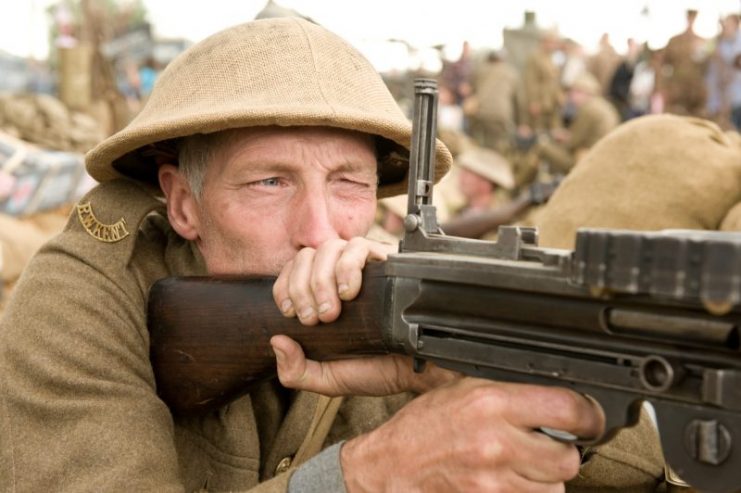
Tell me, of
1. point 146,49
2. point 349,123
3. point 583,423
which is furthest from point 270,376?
point 146,49

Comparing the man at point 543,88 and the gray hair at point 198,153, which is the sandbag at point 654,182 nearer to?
the gray hair at point 198,153

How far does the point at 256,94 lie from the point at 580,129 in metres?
14.9

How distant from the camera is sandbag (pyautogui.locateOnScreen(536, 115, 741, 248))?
367 centimetres

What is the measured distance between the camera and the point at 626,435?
2.50 meters

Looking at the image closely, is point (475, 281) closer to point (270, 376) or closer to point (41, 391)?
point (270, 376)

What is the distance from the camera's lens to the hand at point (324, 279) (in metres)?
1.95

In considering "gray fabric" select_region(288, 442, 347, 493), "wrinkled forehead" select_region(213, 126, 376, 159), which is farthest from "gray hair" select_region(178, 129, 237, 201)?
"gray fabric" select_region(288, 442, 347, 493)

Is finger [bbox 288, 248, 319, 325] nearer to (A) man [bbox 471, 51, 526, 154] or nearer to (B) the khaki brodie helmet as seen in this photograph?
(B) the khaki brodie helmet

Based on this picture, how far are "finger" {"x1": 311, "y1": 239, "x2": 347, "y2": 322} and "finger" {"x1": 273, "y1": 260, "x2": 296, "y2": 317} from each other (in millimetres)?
83

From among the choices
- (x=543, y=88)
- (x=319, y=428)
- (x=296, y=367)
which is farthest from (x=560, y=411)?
(x=543, y=88)

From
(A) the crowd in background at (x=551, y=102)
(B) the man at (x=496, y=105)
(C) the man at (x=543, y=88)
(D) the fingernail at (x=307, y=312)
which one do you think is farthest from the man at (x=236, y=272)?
(C) the man at (x=543, y=88)

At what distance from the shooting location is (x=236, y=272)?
2.46 m

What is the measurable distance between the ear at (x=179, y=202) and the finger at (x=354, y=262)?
29.7 inches

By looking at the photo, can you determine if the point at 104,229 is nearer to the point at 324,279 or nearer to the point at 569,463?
the point at 324,279
